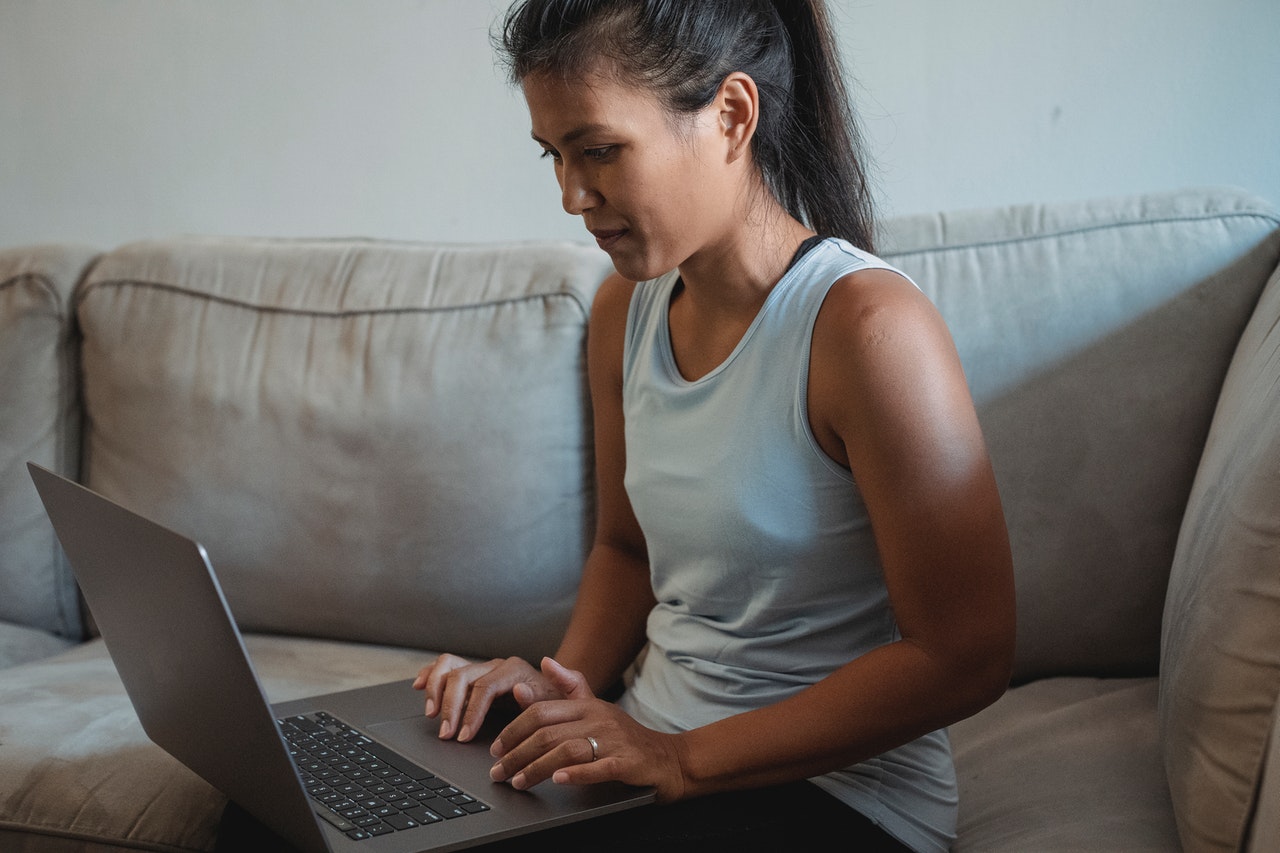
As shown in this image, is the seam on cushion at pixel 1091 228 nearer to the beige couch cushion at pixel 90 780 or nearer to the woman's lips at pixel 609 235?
the woman's lips at pixel 609 235

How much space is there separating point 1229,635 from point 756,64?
1.88 ft

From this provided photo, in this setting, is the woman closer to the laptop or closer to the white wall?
the laptop

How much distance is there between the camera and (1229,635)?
82 centimetres

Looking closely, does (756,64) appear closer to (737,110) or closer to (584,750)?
(737,110)

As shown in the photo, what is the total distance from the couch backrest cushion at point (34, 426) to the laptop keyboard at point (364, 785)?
68cm

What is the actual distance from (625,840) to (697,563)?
0.84 ft

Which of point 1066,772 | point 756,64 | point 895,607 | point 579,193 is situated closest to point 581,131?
point 579,193

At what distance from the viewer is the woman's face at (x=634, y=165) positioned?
2.89 feet

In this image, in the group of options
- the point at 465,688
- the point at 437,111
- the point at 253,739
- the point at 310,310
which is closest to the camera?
the point at 253,739

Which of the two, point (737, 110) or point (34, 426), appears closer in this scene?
point (737, 110)

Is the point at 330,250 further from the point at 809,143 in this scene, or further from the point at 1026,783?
the point at 1026,783

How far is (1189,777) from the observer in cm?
83

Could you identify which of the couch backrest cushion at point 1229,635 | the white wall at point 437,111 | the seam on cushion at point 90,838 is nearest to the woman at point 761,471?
the couch backrest cushion at point 1229,635

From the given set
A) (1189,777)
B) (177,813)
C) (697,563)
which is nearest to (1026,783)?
(1189,777)
